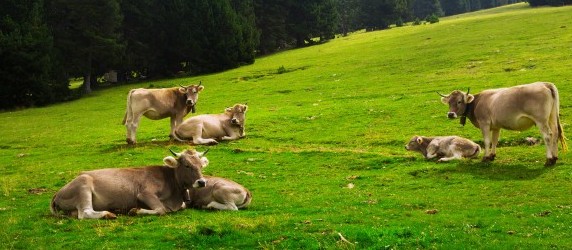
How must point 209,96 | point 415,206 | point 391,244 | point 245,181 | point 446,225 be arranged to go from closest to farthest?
point 391,244, point 446,225, point 415,206, point 245,181, point 209,96

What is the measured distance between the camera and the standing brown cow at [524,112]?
16.2 m

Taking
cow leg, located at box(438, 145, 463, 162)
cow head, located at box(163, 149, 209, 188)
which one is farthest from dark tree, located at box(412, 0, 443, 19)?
cow head, located at box(163, 149, 209, 188)

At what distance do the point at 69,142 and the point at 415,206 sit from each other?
1941cm

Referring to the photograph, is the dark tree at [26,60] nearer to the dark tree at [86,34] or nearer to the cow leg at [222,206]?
the dark tree at [86,34]

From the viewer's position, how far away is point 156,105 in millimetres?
23953

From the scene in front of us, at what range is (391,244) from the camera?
10.2 m

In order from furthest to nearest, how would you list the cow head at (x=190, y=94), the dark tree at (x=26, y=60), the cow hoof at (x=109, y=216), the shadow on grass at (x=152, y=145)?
the dark tree at (x=26, y=60), the cow head at (x=190, y=94), the shadow on grass at (x=152, y=145), the cow hoof at (x=109, y=216)

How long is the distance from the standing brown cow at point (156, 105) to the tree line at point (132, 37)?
29732 mm

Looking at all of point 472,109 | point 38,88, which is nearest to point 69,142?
point 472,109

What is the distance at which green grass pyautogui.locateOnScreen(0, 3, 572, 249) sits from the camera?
11023 mm

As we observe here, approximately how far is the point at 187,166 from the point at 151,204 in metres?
1.12

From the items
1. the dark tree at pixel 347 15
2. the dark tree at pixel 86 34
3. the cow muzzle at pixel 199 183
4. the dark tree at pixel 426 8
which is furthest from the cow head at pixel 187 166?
the dark tree at pixel 426 8

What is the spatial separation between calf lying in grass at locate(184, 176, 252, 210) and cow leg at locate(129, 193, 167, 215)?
702 millimetres

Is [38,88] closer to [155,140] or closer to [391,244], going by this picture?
[155,140]
